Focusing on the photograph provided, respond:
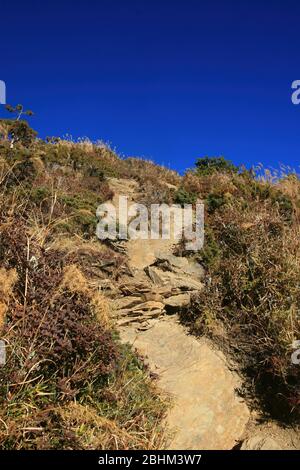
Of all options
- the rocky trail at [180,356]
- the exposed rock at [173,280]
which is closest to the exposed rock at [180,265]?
the rocky trail at [180,356]

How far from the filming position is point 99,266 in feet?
24.2

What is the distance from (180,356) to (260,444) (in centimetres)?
189

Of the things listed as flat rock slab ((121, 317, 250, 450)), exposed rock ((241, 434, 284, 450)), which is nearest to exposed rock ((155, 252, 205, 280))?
flat rock slab ((121, 317, 250, 450))

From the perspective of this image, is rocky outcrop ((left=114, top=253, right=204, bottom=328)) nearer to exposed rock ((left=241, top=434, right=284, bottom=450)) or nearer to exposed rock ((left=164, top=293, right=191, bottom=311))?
exposed rock ((left=164, top=293, right=191, bottom=311))

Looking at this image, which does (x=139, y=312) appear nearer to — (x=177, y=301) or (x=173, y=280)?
(x=177, y=301)

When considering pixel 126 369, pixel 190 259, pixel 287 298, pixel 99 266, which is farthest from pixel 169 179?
pixel 126 369

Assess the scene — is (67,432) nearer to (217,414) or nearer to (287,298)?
(217,414)

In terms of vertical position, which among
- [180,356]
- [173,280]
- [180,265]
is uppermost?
[180,265]

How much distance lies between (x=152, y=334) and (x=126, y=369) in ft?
4.77

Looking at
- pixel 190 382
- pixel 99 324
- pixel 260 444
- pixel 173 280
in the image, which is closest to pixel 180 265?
pixel 173 280

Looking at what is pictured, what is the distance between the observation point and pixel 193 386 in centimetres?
569

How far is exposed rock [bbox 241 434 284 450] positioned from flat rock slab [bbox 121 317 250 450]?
233 millimetres

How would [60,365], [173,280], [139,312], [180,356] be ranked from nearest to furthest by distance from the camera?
[60,365] < [180,356] < [139,312] < [173,280]

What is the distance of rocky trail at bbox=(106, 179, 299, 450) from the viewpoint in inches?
196
